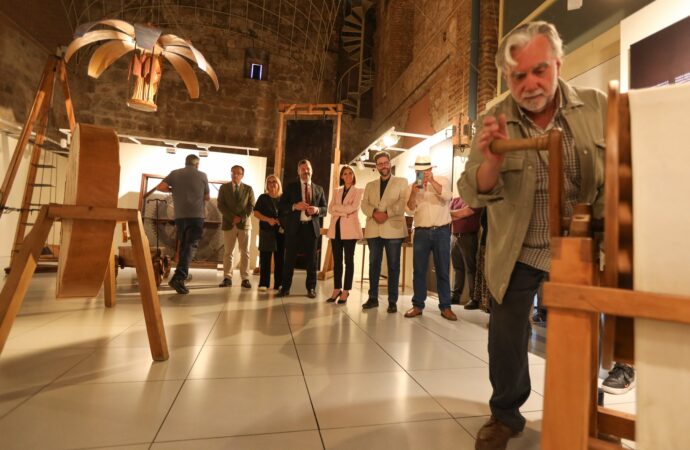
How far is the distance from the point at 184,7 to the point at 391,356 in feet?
38.2

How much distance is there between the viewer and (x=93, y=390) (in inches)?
60.9

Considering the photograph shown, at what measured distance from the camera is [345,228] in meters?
4.04

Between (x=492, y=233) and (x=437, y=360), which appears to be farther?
(x=437, y=360)

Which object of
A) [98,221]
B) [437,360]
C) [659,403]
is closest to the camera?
[659,403]

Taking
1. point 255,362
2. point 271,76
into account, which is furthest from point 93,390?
point 271,76

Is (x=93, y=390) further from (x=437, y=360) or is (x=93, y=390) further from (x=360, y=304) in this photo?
(x=360, y=304)

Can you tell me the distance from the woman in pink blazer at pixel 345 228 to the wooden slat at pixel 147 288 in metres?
2.27

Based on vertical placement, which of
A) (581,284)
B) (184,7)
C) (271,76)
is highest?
(184,7)

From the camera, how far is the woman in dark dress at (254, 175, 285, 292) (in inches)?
186

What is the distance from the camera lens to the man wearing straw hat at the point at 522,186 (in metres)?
1.11

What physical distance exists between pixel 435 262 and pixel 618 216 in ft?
10.1

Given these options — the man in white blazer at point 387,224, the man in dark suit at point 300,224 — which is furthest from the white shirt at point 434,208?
the man in dark suit at point 300,224

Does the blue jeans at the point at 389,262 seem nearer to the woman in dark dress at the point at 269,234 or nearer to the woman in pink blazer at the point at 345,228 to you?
the woman in pink blazer at the point at 345,228

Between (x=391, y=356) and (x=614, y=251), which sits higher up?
(x=614, y=251)
